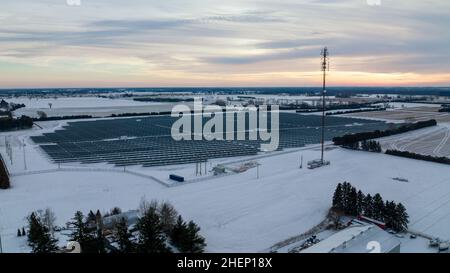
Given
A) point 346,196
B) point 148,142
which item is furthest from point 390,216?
point 148,142

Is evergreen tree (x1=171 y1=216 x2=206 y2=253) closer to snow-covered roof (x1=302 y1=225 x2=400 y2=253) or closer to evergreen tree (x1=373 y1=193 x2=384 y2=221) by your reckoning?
snow-covered roof (x1=302 y1=225 x2=400 y2=253)

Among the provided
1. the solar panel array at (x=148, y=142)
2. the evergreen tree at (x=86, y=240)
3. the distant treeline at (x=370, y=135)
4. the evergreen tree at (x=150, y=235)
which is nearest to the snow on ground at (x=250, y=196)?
the evergreen tree at (x=150, y=235)

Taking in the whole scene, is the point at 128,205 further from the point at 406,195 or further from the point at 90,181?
the point at 406,195

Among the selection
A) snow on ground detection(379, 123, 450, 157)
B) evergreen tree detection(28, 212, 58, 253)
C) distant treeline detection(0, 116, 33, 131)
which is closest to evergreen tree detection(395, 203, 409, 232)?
evergreen tree detection(28, 212, 58, 253)

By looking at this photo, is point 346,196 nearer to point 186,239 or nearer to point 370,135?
point 186,239

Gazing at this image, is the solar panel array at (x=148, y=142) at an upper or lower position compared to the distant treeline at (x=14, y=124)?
lower

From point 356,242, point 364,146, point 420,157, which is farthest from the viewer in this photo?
point 364,146

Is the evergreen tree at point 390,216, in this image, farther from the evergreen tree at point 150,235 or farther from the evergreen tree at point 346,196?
the evergreen tree at point 150,235

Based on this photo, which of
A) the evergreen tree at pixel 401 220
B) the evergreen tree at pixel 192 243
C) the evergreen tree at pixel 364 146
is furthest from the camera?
the evergreen tree at pixel 364 146
